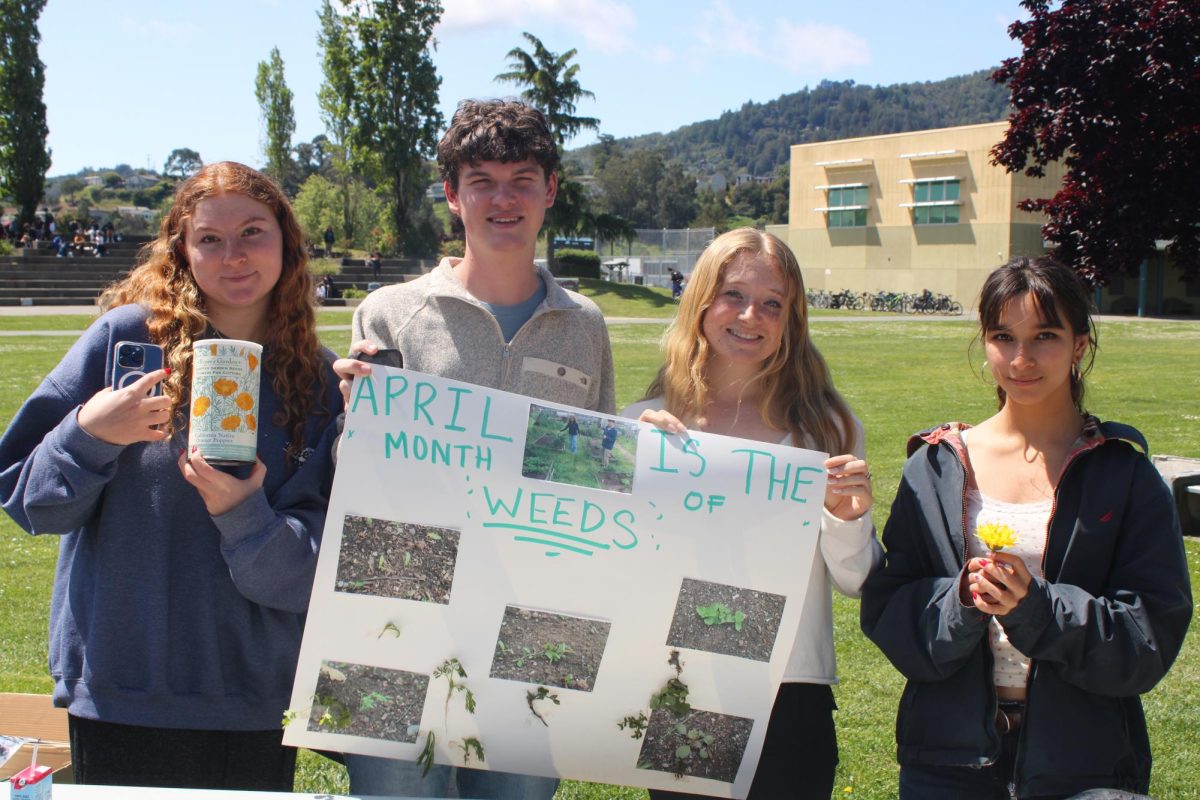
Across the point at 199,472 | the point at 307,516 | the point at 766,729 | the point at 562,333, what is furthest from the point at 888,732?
the point at 199,472

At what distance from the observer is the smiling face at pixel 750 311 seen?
2.79 meters

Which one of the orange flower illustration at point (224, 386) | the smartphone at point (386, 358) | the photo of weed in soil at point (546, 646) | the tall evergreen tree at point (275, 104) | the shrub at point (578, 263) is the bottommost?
the photo of weed in soil at point (546, 646)

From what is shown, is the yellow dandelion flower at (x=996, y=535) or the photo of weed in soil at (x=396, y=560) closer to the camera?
the yellow dandelion flower at (x=996, y=535)

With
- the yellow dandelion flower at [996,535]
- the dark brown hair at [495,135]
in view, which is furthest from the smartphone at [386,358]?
the yellow dandelion flower at [996,535]

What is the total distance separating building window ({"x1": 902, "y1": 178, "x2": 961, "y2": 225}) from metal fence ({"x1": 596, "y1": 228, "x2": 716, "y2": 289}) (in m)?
10.4

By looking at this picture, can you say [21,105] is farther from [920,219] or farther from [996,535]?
[996,535]

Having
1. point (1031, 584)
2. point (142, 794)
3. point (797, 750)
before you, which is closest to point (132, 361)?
point (142, 794)

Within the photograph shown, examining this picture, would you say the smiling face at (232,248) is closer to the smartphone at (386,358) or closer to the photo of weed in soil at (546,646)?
the smartphone at (386,358)

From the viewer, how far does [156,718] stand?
2.49 metres

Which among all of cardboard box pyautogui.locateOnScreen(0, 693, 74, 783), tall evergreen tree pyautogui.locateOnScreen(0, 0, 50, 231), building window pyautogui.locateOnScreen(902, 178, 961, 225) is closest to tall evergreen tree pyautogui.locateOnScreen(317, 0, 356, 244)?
tall evergreen tree pyautogui.locateOnScreen(0, 0, 50, 231)

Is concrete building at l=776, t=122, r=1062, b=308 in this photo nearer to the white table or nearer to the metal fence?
the metal fence

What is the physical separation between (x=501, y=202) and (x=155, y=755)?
5.41 ft

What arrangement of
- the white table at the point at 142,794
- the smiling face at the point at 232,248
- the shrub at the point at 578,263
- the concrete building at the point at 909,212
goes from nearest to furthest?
the white table at the point at 142,794, the smiling face at the point at 232,248, the concrete building at the point at 909,212, the shrub at the point at 578,263

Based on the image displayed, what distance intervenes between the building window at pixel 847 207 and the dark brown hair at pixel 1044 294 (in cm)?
5116
